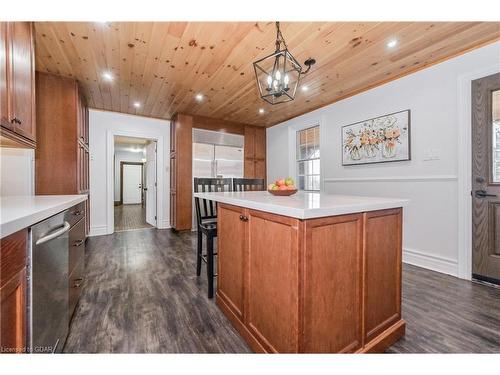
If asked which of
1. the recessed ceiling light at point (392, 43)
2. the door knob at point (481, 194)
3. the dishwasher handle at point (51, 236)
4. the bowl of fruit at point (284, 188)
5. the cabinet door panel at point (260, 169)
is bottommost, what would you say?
the dishwasher handle at point (51, 236)

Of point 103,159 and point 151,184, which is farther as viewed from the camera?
point 151,184

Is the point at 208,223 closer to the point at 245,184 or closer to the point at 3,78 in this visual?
the point at 245,184

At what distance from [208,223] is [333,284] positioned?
4.96 feet

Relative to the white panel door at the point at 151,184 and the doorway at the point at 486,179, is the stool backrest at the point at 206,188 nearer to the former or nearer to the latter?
the doorway at the point at 486,179

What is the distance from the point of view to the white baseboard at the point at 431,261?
245 cm

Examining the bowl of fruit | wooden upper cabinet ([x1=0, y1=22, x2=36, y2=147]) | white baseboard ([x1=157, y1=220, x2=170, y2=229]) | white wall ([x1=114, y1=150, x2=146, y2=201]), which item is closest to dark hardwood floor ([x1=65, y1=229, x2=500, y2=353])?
the bowl of fruit

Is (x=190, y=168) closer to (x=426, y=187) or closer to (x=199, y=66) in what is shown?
(x=199, y=66)

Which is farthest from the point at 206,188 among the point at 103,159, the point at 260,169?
the point at 260,169

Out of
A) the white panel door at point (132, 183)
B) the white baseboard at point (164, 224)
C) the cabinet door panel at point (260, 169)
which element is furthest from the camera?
the white panel door at point (132, 183)

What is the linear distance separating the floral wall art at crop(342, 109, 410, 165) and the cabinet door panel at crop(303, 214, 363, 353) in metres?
2.35

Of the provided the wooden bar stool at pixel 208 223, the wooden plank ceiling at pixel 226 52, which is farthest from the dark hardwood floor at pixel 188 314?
the wooden plank ceiling at pixel 226 52

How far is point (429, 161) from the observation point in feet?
8.72

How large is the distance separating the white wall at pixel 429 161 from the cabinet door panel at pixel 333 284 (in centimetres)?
212
